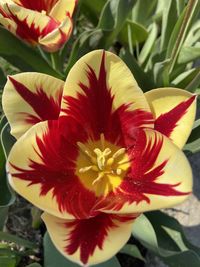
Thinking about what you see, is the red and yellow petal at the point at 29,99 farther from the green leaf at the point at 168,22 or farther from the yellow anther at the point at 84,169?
the green leaf at the point at 168,22

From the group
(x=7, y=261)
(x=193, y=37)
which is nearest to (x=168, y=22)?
(x=193, y=37)

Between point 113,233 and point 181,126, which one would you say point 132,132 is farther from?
point 113,233

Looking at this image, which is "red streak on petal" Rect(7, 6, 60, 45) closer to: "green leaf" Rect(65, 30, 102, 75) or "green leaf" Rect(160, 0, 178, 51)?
"green leaf" Rect(65, 30, 102, 75)

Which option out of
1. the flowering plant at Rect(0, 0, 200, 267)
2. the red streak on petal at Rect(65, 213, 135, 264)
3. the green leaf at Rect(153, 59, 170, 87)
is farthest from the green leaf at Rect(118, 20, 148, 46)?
the red streak on petal at Rect(65, 213, 135, 264)

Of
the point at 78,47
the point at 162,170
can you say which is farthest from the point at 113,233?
the point at 78,47

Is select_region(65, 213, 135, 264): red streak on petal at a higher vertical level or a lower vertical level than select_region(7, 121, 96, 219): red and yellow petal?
lower

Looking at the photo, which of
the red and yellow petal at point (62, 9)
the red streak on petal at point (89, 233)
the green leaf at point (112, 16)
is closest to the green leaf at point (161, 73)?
the green leaf at point (112, 16)
